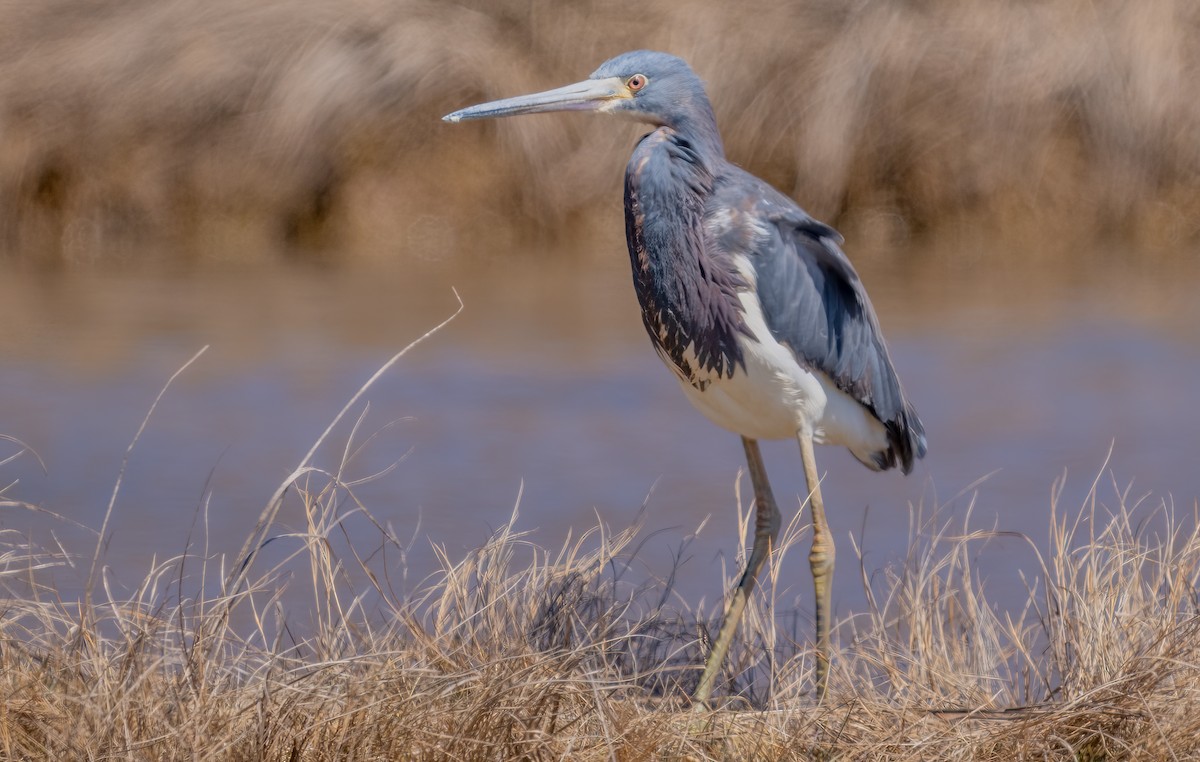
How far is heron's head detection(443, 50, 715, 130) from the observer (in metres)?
3.99

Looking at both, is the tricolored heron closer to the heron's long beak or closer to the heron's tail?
the heron's long beak

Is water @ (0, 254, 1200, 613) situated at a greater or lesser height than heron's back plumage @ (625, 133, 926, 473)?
lesser

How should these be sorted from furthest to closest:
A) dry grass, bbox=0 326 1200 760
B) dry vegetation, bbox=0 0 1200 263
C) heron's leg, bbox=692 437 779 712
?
dry vegetation, bbox=0 0 1200 263 < heron's leg, bbox=692 437 779 712 < dry grass, bbox=0 326 1200 760

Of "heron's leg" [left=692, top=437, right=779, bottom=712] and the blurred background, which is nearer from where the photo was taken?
"heron's leg" [left=692, top=437, right=779, bottom=712]

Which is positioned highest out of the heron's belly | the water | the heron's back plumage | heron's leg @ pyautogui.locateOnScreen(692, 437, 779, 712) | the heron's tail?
the heron's back plumage

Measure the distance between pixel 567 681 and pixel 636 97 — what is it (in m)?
1.58

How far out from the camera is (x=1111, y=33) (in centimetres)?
950

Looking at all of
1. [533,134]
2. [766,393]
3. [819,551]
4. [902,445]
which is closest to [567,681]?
[766,393]

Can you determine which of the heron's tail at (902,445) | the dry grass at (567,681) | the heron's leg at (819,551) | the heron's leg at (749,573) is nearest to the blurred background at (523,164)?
the heron's tail at (902,445)

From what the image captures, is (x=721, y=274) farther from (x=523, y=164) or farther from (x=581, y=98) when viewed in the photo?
(x=523, y=164)

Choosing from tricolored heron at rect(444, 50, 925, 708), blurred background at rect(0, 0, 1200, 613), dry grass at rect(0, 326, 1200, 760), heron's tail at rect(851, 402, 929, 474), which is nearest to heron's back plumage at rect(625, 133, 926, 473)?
tricolored heron at rect(444, 50, 925, 708)

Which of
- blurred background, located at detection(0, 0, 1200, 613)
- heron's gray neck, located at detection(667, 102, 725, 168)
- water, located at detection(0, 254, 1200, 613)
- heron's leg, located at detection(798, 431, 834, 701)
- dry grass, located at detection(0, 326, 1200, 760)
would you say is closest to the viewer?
dry grass, located at detection(0, 326, 1200, 760)

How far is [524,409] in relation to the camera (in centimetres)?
657

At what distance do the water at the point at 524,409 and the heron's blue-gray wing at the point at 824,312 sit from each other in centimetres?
52
